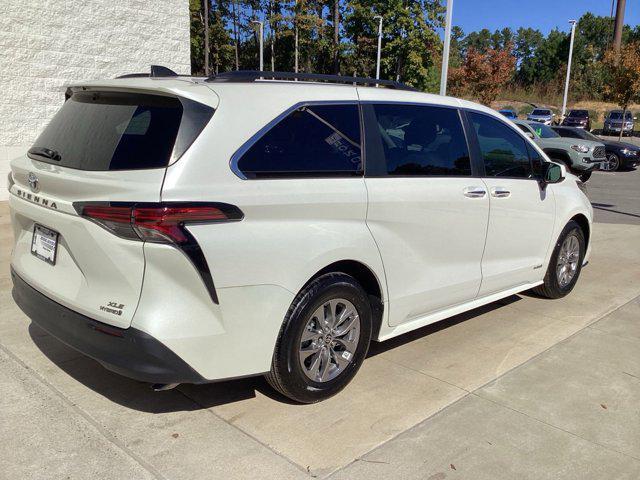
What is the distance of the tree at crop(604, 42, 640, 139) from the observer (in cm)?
2874

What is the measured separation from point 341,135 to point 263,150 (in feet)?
2.00

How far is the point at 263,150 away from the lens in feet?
10.0

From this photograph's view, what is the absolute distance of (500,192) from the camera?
4453 mm

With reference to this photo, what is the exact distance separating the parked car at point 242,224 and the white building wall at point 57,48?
23.3 feet

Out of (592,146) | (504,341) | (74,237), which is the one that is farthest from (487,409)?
(592,146)

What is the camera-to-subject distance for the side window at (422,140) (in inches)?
147

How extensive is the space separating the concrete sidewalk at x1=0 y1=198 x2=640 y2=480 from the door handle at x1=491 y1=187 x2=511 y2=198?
1.11 meters

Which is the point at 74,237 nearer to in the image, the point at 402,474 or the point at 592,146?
the point at 402,474

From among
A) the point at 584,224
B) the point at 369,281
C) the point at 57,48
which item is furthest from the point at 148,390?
the point at 57,48

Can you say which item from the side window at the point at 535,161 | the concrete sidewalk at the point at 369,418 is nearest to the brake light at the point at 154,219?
the concrete sidewalk at the point at 369,418

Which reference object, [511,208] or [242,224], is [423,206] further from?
[242,224]

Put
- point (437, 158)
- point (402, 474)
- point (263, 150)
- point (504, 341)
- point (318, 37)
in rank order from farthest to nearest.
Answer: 1. point (318, 37)
2. point (504, 341)
3. point (437, 158)
4. point (263, 150)
5. point (402, 474)

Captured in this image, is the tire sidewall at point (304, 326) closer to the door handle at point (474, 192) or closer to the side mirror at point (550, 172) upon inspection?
the door handle at point (474, 192)

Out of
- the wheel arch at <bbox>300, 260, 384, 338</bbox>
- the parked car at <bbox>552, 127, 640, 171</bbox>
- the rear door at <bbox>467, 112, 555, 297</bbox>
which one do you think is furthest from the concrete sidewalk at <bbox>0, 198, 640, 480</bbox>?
the parked car at <bbox>552, 127, 640, 171</bbox>
